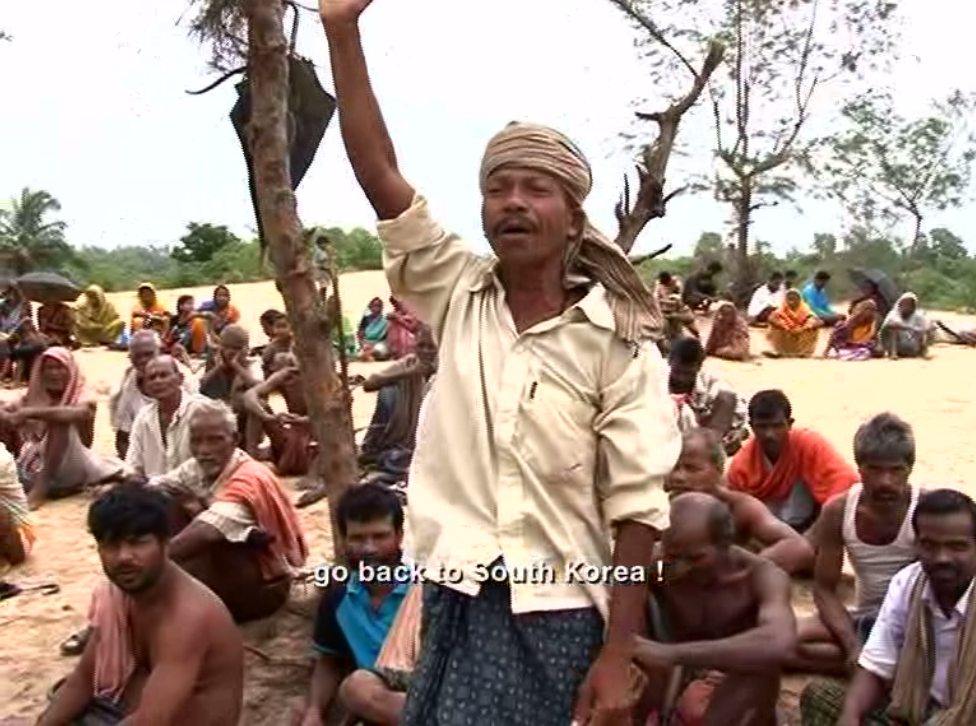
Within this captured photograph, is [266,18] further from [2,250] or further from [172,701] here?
[2,250]

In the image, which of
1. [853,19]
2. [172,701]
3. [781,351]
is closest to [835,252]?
[853,19]

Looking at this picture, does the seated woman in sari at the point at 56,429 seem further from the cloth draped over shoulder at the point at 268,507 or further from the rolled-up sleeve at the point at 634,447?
the rolled-up sleeve at the point at 634,447

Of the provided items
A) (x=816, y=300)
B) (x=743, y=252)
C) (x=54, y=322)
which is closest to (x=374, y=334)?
(x=54, y=322)

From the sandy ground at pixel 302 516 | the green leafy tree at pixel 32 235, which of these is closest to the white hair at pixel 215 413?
the sandy ground at pixel 302 516

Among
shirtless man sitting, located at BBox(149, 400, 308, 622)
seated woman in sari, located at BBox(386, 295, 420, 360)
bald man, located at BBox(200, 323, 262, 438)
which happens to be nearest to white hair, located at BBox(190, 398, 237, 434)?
shirtless man sitting, located at BBox(149, 400, 308, 622)

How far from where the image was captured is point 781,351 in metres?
15.5

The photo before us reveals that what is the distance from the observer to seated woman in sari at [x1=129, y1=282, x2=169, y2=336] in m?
15.2

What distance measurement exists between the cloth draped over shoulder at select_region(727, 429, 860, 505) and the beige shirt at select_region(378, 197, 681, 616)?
11.3 ft

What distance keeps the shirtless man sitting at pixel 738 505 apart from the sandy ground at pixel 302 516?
20.9 inches

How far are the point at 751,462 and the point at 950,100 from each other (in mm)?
27349

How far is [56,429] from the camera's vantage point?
695cm

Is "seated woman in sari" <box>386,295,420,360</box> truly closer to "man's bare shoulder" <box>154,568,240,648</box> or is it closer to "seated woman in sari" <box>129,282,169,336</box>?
"seated woman in sari" <box>129,282,169,336</box>

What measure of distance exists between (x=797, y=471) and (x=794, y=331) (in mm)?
10396

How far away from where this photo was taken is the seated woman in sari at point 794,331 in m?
15.3
